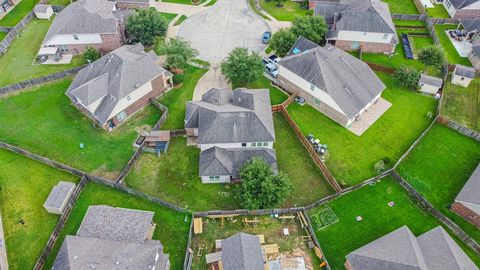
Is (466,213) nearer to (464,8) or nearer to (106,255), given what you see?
(106,255)

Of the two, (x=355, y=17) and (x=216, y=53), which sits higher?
(x=355, y=17)

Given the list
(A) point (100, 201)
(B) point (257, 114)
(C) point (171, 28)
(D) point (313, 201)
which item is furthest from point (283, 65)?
(A) point (100, 201)

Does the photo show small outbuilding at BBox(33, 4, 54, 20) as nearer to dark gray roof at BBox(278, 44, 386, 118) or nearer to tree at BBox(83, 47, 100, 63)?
tree at BBox(83, 47, 100, 63)

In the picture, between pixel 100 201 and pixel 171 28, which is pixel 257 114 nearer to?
pixel 100 201

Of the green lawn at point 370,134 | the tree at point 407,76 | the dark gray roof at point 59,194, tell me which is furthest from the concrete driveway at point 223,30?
the dark gray roof at point 59,194

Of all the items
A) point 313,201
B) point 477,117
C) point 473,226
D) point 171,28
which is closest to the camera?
point 473,226

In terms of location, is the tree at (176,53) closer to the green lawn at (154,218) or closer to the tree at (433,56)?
the green lawn at (154,218)

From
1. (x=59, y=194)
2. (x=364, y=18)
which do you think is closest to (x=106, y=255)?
(x=59, y=194)
